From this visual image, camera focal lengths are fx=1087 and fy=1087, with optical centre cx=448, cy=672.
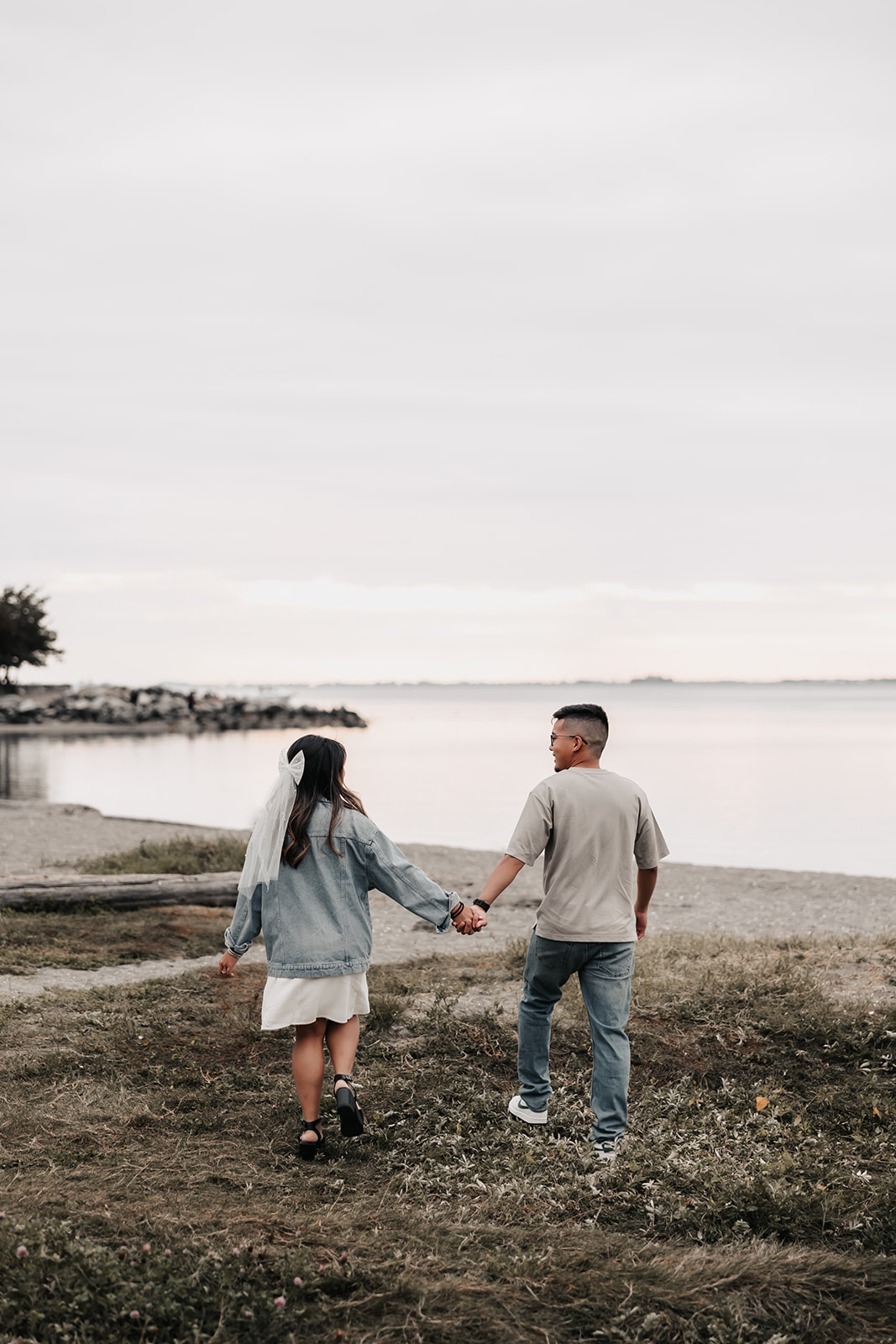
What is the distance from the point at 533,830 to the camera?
17.1ft

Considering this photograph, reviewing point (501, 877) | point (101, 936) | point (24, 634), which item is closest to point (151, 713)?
point (24, 634)

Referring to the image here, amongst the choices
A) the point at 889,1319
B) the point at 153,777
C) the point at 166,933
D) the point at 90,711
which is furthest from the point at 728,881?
the point at 90,711

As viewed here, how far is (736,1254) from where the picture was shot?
406cm

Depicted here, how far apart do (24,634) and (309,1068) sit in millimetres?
78498

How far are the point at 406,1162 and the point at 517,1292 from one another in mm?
1395

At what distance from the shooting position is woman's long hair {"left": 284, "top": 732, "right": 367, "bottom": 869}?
5.16m

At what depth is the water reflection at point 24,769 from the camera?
98.9ft

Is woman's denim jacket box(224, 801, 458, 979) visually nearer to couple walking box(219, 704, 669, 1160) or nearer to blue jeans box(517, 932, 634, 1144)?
couple walking box(219, 704, 669, 1160)

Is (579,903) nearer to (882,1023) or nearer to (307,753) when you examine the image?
(307,753)

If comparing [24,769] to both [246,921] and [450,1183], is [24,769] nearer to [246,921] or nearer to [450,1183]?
[246,921]

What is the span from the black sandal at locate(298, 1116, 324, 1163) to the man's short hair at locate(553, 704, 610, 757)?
222 centimetres

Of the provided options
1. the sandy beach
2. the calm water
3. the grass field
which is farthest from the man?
the calm water

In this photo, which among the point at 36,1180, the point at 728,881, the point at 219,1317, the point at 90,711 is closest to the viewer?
the point at 219,1317

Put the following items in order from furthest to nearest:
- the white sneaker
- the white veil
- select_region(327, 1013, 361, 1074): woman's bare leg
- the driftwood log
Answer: the driftwood log, the white sneaker, select_region(327, 1013, 361, 1074): woman's bare leg, the white veil
